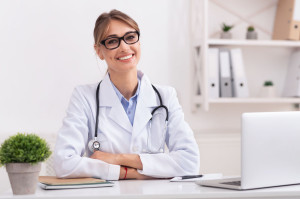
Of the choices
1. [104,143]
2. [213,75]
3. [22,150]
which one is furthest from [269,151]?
[213,75]

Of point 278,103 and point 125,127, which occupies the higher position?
point 278,103

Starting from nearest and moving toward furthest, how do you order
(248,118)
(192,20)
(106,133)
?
(248,118), (106,133), (192,20)

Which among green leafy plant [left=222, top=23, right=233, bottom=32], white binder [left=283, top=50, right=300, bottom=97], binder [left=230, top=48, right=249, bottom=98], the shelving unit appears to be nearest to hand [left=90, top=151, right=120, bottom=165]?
the shelving unit

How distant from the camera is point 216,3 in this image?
364 centimetres

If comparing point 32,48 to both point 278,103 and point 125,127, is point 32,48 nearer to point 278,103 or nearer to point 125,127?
point 125,127

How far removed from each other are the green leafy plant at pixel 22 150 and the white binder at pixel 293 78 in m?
2.44

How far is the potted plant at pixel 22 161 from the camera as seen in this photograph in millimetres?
1522

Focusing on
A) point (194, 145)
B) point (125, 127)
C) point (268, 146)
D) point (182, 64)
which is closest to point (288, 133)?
point (268, 146)

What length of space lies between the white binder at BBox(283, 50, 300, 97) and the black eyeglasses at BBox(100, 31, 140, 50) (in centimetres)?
170

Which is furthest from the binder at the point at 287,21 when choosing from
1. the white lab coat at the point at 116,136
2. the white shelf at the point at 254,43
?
the white lab coat at the point at 116,136

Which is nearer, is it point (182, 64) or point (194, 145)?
point (194, 145)

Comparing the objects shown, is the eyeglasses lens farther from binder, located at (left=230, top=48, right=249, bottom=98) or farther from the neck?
binder, located at (left=230, top=48, right=249, bottom=98)

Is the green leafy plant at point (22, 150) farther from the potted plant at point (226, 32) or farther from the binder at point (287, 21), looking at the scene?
the binder at point (287, 21)

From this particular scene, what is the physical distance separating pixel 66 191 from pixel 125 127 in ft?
2.29
